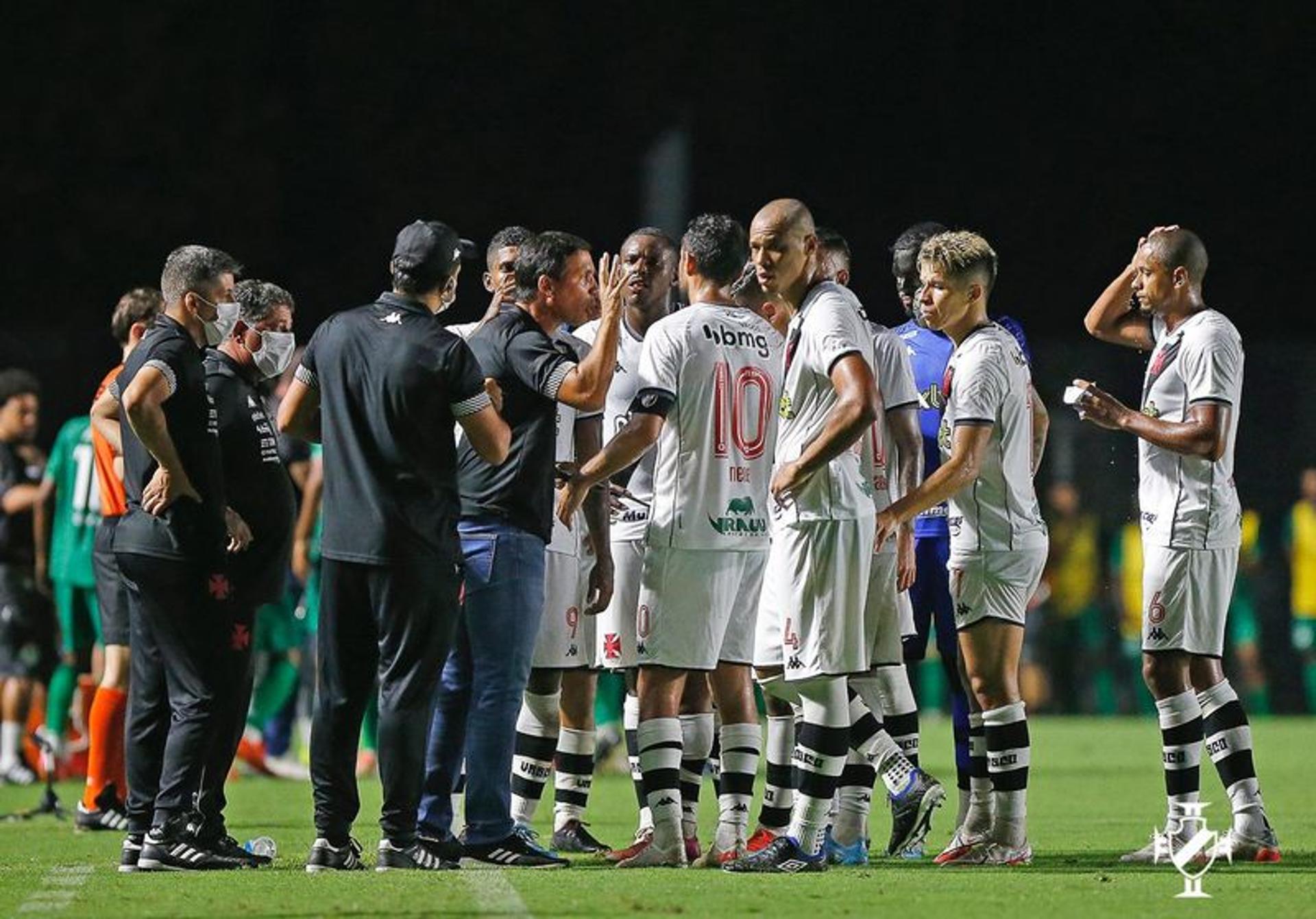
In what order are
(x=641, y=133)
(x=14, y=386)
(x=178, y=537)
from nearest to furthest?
(x=178, y=537)
(x=14, y=386)
(x=641, y=133)

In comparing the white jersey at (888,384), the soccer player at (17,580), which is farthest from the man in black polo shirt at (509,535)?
the soccer player at (17,580)

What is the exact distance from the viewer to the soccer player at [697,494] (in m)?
9.75

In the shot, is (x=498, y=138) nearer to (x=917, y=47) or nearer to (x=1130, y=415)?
(x=917, y=47)

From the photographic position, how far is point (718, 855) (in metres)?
9.92

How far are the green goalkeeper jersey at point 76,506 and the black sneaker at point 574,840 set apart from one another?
444 cm

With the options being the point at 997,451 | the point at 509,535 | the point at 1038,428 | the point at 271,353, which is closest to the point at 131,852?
the point at 509,535

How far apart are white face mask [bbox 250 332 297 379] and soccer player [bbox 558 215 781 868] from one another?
145cm

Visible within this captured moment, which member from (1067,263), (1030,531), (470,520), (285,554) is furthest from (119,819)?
(1067,263)

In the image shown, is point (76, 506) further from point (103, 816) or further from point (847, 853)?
point (847, 853)

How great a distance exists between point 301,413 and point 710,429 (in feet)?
5.29

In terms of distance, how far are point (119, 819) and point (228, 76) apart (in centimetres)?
1726

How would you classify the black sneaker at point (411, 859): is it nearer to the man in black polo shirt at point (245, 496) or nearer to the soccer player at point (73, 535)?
the man in black polo shirt at point (245, 496)

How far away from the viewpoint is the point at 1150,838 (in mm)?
11109

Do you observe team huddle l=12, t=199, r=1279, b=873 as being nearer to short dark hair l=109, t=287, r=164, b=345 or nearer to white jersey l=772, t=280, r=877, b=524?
white jersey l=772, t=280, r=877, b=524
